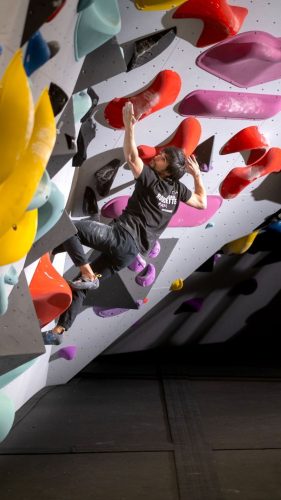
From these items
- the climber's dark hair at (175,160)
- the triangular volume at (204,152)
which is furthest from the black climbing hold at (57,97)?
the triangular volume at (204,152)

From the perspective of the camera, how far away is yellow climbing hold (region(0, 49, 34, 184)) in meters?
1.29

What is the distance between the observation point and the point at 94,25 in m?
1.62

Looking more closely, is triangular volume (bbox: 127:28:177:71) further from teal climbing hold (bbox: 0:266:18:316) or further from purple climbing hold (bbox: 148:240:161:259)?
purple climbing hold (bbox: 148:240:161:259)

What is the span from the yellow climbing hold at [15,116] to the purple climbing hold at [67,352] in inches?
104

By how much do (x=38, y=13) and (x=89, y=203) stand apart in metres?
1.42

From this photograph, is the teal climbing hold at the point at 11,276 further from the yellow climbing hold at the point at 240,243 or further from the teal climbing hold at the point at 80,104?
the yellow climbing hold at the point at 240,243

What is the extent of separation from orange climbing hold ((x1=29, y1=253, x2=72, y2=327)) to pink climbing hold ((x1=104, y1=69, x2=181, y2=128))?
0.67 meters

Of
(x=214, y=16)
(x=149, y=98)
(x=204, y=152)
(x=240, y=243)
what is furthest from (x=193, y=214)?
(x=214, y=16)

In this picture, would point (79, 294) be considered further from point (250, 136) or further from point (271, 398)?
point (271, 398)

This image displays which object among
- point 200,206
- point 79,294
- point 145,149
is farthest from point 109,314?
point 145,149

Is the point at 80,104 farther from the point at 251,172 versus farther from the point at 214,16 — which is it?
the point at 251,172

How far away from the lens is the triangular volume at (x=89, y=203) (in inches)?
104

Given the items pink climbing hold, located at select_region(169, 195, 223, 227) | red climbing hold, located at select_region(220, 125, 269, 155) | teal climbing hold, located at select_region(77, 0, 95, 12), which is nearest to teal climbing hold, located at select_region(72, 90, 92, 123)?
teal climbing hold, located at select_region(77, 0, 95, 12)

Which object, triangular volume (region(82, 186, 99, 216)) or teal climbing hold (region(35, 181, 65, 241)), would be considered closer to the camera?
teal climbing hold (region(35, 181, 65, 241))
